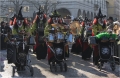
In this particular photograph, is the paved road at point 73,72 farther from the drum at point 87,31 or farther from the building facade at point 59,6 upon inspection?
the building facade at point 59,6

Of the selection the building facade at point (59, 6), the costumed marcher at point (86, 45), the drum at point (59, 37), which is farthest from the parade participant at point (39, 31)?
the building facade at point (59, 6)

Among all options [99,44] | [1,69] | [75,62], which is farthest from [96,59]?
[1,69]

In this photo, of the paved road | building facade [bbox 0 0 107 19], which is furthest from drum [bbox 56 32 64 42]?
building facade [bbox 0 0 107 19]

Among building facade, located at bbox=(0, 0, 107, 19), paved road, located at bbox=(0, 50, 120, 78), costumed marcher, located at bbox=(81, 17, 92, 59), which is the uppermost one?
building facade, located at bbox=(0, 0, 107, 19)

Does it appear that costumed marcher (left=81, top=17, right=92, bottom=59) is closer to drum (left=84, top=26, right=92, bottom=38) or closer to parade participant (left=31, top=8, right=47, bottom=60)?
drum (left=84, top=26, right=92, bottom=38)

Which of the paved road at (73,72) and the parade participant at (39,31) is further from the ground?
the parade participant at (39,31)

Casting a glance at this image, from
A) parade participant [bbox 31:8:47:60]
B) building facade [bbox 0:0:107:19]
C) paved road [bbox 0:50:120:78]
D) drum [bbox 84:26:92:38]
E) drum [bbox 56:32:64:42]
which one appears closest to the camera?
paved road [bbox 0:50:120:78]

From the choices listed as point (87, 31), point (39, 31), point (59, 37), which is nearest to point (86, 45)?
point (87, 31)

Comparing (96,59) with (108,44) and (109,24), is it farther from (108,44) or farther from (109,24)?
(109,24)

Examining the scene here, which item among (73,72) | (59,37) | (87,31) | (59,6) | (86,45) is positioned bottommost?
(73,72)

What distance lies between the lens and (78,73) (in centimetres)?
832

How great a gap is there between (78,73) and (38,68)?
1.60m

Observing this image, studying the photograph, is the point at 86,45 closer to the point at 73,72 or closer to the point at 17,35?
the point at 73,72

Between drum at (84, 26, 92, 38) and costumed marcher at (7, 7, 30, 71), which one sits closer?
costumed marcher at (7, 7, 30, 71)
